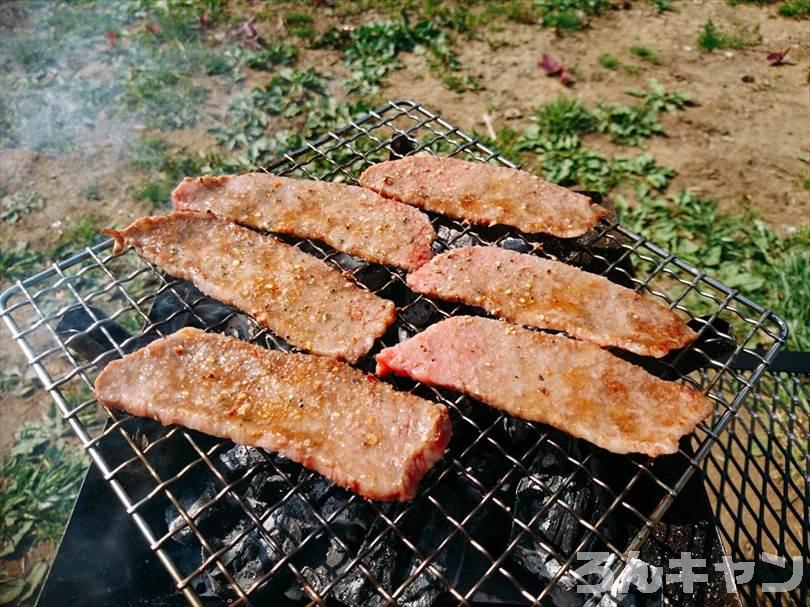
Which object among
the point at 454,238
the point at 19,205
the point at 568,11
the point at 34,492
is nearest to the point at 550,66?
the point at 568,11

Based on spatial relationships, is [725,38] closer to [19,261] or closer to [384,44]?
[384,44]

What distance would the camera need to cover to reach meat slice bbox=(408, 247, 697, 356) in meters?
2.91

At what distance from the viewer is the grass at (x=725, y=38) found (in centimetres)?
720

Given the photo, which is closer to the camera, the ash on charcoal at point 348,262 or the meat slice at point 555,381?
the meat slice at point 555,381

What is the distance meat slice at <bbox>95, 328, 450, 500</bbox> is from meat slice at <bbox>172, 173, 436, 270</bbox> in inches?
29.8

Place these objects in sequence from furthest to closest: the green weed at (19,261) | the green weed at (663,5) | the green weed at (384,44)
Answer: the green weed at (663,5) < the green weed at (384,44) < the green weed at (19,261)

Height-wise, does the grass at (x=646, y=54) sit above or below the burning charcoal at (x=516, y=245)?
below

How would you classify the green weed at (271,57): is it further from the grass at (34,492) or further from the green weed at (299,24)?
the grass at (34,492)

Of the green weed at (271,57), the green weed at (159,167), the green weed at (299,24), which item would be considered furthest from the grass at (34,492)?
the green weed at (299,24)

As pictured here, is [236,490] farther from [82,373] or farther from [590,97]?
[590,97]

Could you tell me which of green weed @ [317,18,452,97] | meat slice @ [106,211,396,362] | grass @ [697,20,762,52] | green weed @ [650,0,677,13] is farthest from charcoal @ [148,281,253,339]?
green weed @ [650,0,677,13]

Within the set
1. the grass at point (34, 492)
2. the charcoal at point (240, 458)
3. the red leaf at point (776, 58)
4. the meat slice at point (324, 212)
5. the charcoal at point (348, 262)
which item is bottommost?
the grass at point (34, 492)

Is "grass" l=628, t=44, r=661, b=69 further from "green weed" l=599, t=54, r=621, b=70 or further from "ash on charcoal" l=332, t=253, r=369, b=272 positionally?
"ash on charcoal" l=332, t=253, r=369, b=272

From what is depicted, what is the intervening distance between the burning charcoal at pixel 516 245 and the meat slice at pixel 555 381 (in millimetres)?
724
